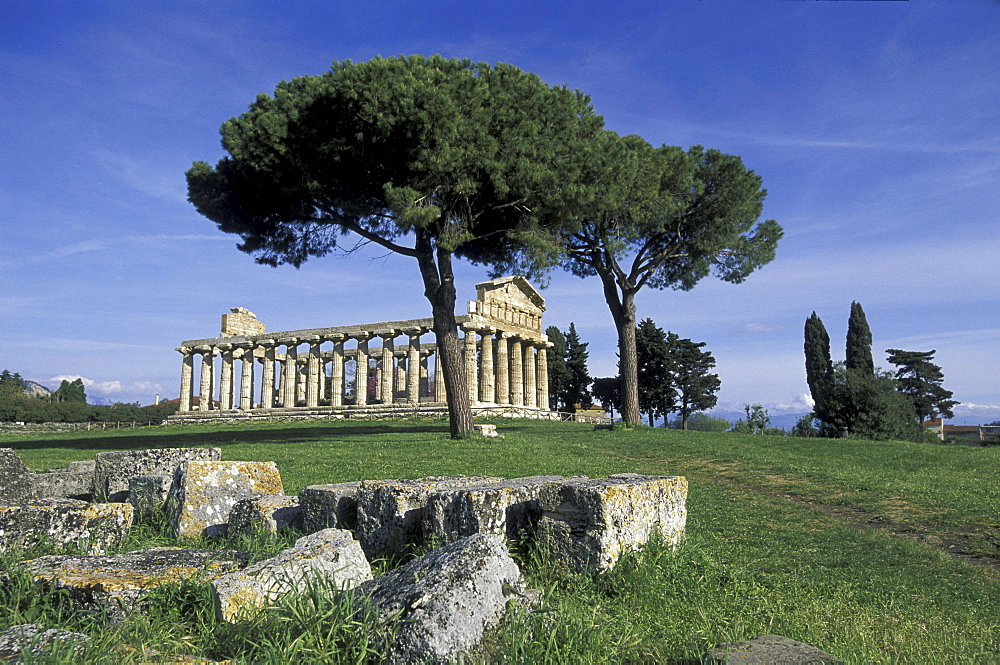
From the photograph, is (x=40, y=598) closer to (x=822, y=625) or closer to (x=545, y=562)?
(x=545, y=562)

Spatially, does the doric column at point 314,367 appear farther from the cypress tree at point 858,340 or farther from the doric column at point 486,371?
the cypress tree at point 858,340

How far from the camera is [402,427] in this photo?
30719mm

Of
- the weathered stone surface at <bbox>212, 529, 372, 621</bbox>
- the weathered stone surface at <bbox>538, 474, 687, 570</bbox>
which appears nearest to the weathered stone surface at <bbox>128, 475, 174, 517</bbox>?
the weathered stone surface at <bbox>212, 529, 372, 621</bbox>

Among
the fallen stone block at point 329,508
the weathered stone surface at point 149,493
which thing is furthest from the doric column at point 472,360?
the fallen stone block at point 329,508

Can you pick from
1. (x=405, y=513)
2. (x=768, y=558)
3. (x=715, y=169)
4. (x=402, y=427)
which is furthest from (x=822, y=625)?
(x=715, y=169)

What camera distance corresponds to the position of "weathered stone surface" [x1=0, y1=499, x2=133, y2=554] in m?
6.95

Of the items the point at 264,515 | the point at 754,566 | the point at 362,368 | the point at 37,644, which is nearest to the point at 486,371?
the point at 362,368

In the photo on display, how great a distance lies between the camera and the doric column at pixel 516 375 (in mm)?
48638

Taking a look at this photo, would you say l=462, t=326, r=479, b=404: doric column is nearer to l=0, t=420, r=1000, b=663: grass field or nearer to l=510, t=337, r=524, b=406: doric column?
l=510, t=337, r=524, b=406: doric column

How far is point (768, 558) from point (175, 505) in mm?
6840

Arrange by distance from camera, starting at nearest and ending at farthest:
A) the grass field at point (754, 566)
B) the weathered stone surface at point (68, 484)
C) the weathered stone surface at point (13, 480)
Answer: the grass field at point (754, 566) → the weathered stone surface at point (13, 480) → the weathered stone surface at point (68, 484)

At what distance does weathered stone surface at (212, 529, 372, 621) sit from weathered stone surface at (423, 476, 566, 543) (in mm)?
824

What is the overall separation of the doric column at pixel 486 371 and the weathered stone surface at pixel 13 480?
3605 centimetres

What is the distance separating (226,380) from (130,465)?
46.4 meters
